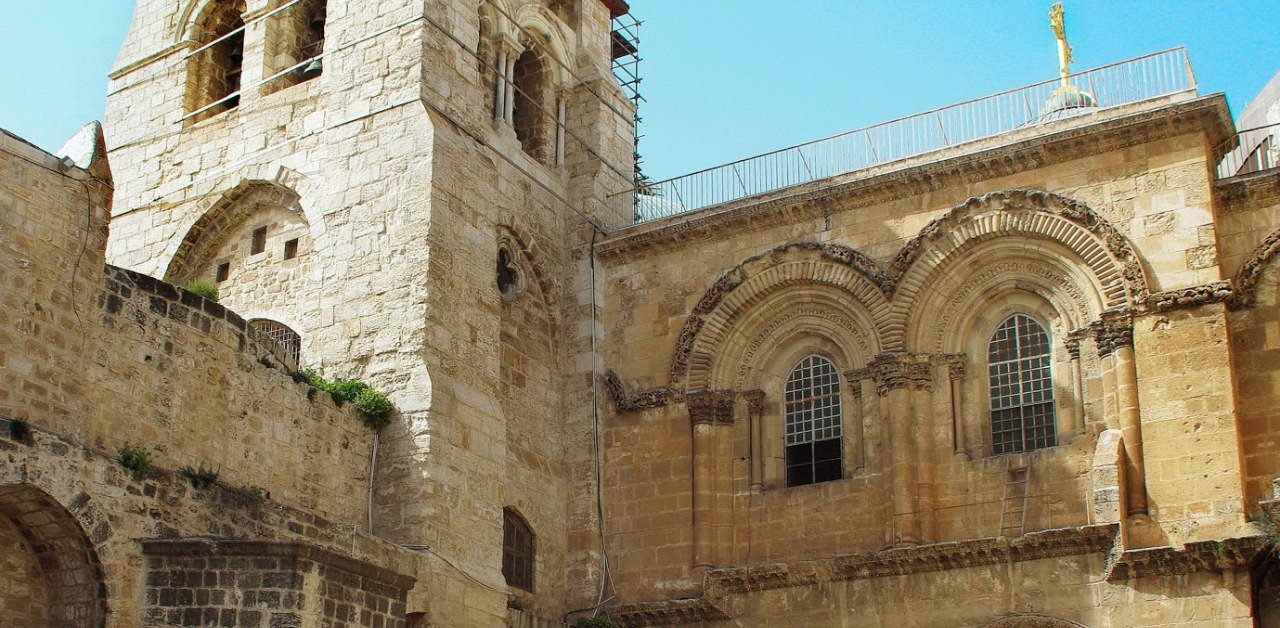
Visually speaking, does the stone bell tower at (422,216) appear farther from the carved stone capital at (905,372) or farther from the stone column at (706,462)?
the carved stone capital at (905,372)

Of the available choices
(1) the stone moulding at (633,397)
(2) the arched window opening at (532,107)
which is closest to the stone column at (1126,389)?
(1) the stone moulding at (633,397)

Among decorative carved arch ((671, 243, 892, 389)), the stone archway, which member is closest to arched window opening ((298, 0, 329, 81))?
decorative carved arch ((671, 243, 892, 389))

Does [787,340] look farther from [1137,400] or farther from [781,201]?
[1137,400]

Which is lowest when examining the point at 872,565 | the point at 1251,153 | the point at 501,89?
the point at 872,565

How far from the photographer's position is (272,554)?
13.4 metres

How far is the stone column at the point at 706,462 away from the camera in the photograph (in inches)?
750

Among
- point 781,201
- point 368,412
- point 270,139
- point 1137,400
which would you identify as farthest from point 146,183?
point 1137,400

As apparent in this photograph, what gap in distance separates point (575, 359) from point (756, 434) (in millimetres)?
2869

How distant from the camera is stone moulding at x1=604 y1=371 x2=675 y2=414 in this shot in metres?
20.0

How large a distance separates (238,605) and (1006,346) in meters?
9.52

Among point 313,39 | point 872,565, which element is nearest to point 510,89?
point 313,39

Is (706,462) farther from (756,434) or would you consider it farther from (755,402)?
(755,402)

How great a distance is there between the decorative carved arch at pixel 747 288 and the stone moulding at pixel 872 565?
2.78m

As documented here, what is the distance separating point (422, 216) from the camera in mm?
18656
